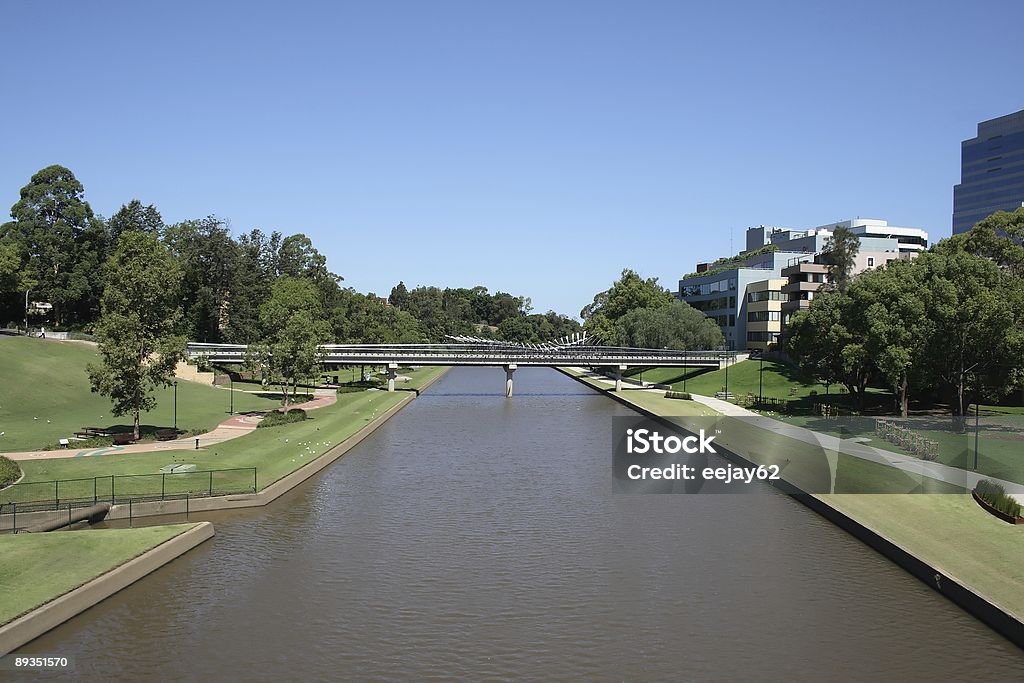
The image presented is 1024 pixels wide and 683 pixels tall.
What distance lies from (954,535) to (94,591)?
2920cm

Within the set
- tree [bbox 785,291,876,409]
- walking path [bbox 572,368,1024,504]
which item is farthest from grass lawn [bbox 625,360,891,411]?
walking path [bbox 572,368,1024,504]

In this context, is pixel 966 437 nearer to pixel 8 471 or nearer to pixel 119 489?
pixel 119 489

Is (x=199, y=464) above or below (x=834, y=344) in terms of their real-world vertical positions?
below

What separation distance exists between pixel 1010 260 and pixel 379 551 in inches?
2364

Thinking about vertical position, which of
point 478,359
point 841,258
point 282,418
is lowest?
point 282,418

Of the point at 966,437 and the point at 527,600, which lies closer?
the point at 527,600

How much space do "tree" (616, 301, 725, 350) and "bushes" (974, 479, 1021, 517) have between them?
89.5 metres

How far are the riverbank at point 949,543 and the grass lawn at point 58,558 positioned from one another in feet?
85.6

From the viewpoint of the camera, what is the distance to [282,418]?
6675cm

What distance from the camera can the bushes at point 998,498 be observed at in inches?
1331

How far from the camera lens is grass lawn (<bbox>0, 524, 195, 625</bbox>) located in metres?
24.8

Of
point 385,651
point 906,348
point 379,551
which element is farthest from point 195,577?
point 906,348

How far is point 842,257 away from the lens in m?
116

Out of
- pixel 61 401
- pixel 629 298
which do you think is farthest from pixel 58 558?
pixel 629 298
